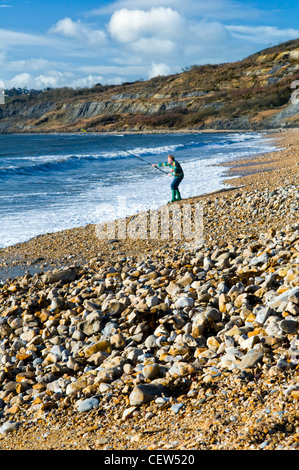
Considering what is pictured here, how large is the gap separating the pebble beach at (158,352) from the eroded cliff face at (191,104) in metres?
68.5

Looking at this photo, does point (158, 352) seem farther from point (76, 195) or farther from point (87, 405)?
point (76, 195)

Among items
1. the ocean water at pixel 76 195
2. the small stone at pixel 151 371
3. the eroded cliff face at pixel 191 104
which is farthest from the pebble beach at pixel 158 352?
the eroded cliff face at pixel 191 104

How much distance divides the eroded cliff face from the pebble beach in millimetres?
68489

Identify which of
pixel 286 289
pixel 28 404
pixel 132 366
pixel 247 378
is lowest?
pixel 28 404

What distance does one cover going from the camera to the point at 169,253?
7.85 metres

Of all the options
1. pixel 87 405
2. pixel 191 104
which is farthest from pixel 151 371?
pixel 191 104

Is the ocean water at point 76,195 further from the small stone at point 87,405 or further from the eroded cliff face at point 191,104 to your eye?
the eroded cliff face at point 191,104

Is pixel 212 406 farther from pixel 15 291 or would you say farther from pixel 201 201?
pixel 201 201

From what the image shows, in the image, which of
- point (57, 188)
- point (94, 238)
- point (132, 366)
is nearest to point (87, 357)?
point (132, 366)

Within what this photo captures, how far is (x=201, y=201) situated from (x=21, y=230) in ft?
16.1

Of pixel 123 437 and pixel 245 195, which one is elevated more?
pixel 245 195

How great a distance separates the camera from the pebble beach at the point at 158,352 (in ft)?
10.1

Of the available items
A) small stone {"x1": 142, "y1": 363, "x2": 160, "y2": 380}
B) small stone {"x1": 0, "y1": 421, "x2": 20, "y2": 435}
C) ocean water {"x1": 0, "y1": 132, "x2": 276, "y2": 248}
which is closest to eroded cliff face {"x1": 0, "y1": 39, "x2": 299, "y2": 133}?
ocean water {"x1": 0, "y1": 132, "x2": 276, "y2": 248}

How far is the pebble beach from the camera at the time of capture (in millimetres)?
3066
